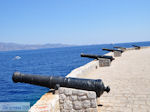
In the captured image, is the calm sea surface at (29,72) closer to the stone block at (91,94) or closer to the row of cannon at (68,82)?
the row of cannon at (68,82)

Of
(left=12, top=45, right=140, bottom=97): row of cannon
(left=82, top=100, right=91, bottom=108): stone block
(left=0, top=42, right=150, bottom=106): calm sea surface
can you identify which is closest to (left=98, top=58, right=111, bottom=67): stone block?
(left=0, top=42, right=150, bottom=106): calm sea surface

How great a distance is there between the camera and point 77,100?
4.18 m

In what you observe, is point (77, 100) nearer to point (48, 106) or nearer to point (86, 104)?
point (86, 104)

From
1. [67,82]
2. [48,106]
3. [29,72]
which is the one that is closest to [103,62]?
[67,82]

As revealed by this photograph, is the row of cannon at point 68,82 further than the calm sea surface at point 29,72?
No

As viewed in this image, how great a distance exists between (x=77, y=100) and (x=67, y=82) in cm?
48

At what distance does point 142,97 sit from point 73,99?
236cm

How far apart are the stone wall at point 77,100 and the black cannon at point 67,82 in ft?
0.40

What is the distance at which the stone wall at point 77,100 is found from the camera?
4133 millimetres

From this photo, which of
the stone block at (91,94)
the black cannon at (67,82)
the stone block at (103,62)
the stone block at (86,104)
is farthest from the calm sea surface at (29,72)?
the stone block at (91,94)

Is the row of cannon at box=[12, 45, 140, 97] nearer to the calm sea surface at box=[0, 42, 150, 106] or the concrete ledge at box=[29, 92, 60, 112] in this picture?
the concrete ledge at box=[29, 92, 60, 112]

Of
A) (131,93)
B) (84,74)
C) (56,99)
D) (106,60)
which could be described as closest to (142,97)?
(131,93)

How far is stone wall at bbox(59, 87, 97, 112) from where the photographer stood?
413 centimetres

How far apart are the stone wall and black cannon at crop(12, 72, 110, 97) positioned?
0.40 feet
